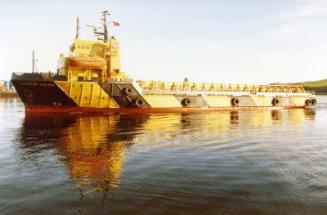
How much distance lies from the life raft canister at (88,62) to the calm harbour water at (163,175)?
14529 millimetres

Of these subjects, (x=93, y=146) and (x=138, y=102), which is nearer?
(x=93, y=146)

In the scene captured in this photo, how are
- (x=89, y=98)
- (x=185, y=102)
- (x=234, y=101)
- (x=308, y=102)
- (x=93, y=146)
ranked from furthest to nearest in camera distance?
(x=308, y=102), (x=234, y=101), (x=185, y=102), (x=89, y=98), (x=93, y=146)

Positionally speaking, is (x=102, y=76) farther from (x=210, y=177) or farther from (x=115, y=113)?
(x=210, y=177)

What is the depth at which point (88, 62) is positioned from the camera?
29125 millimetres

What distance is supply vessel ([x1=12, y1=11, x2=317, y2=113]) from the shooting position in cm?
2820

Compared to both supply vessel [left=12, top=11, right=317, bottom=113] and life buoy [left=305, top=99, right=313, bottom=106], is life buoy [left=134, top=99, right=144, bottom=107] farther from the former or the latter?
life buoy [left=305, top=99, right=313, bottom=106]

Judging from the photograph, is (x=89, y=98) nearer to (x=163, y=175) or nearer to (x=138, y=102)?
(x=138, y=102)

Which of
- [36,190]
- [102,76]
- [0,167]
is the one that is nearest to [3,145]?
[0,167]

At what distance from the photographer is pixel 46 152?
12133 millimetres

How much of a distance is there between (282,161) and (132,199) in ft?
20.2

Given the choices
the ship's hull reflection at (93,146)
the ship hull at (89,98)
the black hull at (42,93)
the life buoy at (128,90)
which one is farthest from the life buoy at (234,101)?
the ship's hull reflection at (93,146)

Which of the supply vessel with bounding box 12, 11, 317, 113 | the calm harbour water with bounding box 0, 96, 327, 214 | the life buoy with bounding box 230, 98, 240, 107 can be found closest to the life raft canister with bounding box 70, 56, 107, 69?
the supply vessel with bounding box 12, 11, 317, 113

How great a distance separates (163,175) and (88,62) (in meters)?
22.4

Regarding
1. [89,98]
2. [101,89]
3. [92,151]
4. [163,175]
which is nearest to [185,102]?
[101,89]
